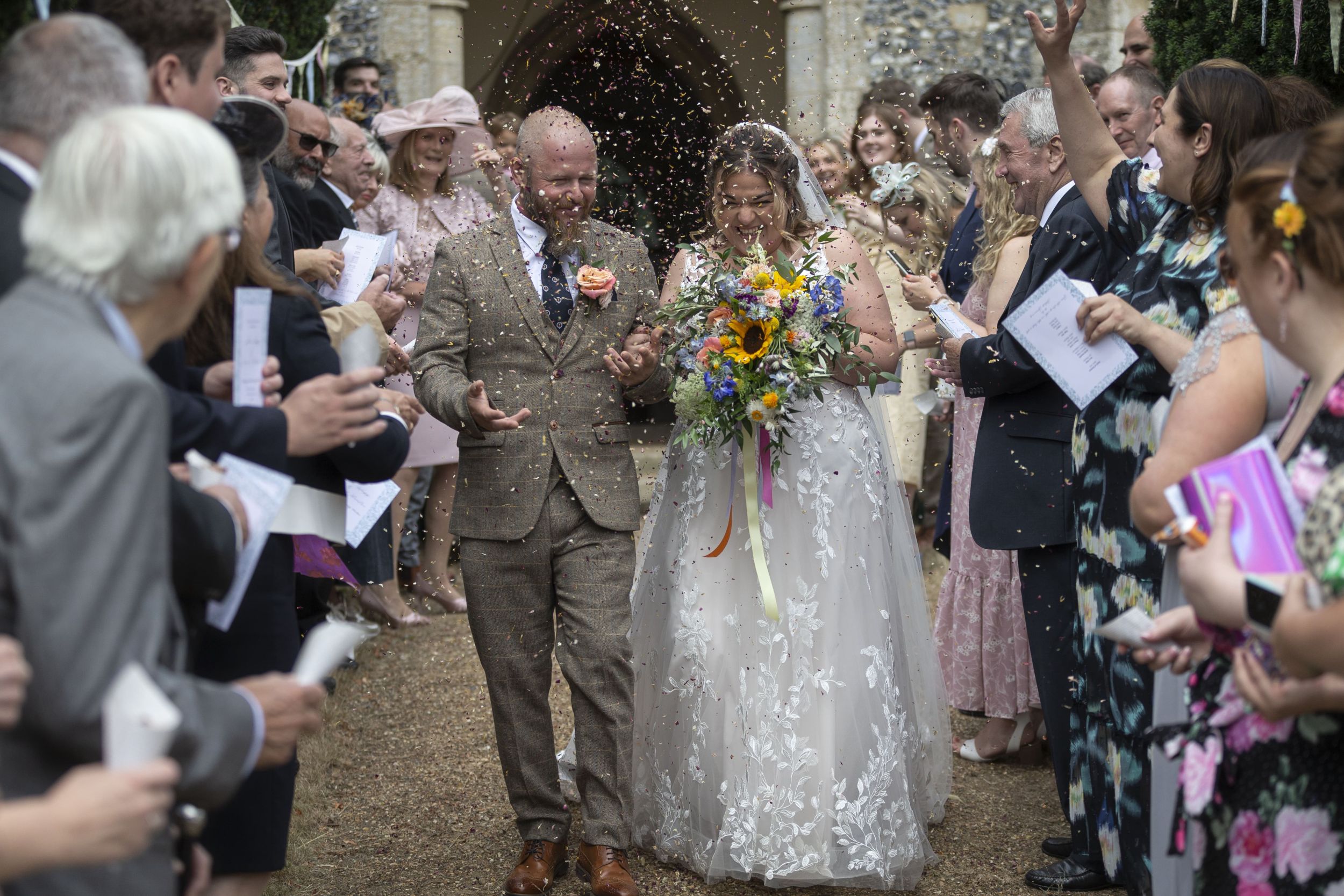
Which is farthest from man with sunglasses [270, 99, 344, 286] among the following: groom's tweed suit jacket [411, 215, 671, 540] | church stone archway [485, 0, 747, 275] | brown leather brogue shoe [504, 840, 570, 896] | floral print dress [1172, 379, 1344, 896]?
church stone archway [485, 0, 747, 275]

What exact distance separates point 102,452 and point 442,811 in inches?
130

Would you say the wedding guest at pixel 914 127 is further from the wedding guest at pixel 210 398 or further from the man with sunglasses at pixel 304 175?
the wedding guest at pixel 210 398

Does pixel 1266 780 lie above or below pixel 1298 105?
below

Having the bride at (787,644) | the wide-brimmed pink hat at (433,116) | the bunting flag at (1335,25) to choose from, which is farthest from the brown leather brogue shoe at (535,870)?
the wide-brimmed pink hat at (433,116)

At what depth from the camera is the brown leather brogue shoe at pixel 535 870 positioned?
151 inches

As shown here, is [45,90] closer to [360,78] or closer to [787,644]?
[787,644]

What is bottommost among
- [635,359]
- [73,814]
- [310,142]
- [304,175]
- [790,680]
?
[790,680]

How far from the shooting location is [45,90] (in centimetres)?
193

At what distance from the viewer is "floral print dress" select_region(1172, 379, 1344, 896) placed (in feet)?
6.68

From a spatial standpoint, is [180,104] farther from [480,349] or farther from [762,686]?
[762,686]

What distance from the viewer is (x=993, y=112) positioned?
19.2 ft

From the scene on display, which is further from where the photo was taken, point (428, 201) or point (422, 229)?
point (428, 201)

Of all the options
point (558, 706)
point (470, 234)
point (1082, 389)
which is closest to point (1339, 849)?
point (1082, 389)

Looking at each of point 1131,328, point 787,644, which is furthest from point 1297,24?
point 787,644
